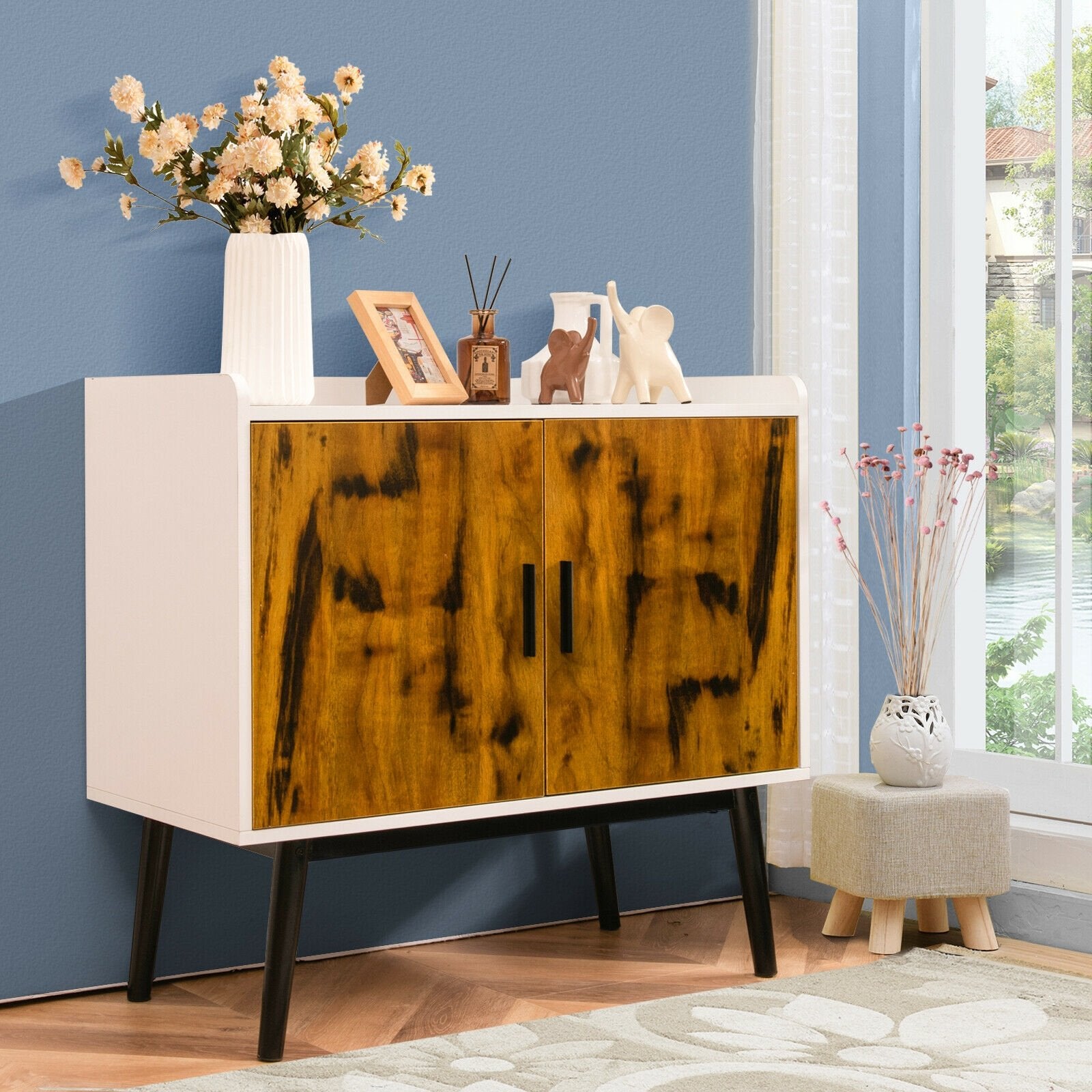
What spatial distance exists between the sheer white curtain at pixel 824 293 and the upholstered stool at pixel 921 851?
13.5 inches

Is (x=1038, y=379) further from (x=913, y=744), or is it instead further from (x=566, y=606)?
(x=566, y=606)

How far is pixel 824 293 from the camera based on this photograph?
3402mm

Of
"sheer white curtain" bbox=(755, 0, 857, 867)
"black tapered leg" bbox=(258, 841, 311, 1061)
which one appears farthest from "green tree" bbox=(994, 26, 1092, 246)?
"black tapered leg" bbox=(258, 841, 311, 1061)

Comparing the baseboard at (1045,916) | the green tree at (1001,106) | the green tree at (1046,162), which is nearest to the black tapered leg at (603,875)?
the baseboard at (1045,916)

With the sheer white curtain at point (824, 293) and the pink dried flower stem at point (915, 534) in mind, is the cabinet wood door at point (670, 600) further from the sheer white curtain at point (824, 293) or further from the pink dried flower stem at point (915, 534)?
the sheer white curtain at point (824, 293)

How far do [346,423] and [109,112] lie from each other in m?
0.76

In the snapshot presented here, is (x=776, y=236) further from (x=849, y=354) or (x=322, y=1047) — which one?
(x=322, y=1047)

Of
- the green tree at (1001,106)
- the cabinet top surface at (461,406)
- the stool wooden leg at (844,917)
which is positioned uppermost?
the green tree at (1001,106)

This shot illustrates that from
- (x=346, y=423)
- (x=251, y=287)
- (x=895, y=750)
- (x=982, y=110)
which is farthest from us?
(x=982, y=110)

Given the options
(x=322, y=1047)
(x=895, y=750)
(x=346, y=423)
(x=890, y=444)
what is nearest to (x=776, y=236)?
(x=890, y=444)

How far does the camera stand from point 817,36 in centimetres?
339

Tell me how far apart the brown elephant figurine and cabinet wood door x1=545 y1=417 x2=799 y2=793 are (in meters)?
0.19

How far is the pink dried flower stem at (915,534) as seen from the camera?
3.17 meters

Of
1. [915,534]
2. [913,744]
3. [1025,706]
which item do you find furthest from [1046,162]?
[913,744]
